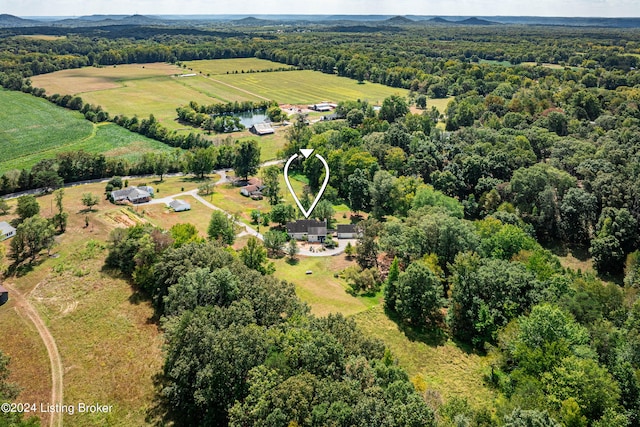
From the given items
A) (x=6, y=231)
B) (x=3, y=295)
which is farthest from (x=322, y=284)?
(x=6, y=231)

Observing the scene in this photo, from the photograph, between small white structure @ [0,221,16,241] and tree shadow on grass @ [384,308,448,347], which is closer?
tree shadow on grass @ [384,308,448,347]

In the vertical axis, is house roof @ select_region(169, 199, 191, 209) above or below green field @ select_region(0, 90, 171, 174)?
below

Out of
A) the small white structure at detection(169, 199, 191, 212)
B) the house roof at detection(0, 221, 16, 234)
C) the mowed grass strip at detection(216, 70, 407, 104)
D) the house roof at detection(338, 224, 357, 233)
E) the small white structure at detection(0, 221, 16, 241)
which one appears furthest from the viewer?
the mowed grass strip at detection(216, 70, 407, 104)

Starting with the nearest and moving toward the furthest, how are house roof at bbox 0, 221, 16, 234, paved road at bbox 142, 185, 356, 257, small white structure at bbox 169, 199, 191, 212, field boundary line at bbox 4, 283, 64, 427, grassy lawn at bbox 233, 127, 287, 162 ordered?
field boundary line at bbox 4, 283, 64, 427
house roof at bbox 0, 221, 16, 234
paved road at bbox 142, 185, 356, 257
small white structure at bbox 169, 199, 191, 212
grassy lawn at bbox 233, 127, 287, 162

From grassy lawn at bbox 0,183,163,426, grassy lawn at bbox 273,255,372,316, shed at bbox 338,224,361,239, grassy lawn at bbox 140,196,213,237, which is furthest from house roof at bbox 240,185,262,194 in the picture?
grassy lawn at bbox 0,183,163,426

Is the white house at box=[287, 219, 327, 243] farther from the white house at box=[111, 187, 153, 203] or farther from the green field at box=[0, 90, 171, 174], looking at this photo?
the green field at box=[0, 90, 171, 174]

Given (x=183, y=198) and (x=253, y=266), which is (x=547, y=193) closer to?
(x=253, y=266)

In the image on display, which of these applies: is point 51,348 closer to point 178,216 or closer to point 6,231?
point 6,231
